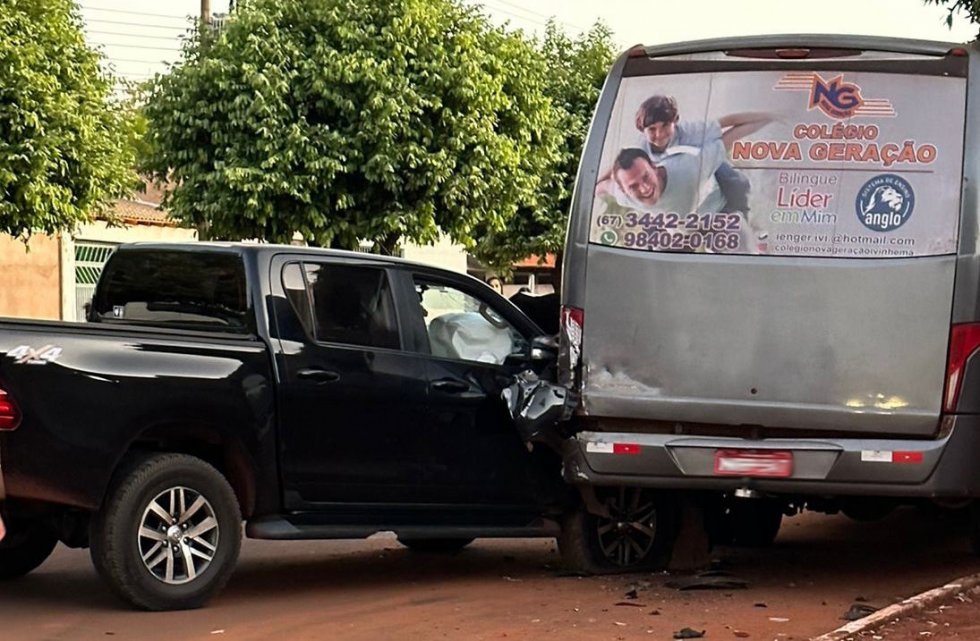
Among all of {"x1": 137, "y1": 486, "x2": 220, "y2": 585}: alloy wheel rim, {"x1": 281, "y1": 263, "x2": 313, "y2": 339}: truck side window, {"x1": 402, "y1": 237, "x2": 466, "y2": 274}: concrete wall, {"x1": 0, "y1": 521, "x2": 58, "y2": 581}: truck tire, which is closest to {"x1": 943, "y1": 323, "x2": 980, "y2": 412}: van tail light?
{"x1": 281, "y1": 263, "x2": 313, "y2": 339}: truck side window

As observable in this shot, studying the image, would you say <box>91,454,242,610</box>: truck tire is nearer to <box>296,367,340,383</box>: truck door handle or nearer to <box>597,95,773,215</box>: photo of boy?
<box>296,367,340,383</box>: truck door handle

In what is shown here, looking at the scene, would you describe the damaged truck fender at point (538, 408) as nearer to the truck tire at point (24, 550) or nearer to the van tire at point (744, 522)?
the van tire at point (744, 522)

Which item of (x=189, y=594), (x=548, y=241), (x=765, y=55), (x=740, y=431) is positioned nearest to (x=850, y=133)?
(x=765, y=55)

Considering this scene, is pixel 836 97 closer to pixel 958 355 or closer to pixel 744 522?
pixel 958 355

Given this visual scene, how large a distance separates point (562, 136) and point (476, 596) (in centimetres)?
2547

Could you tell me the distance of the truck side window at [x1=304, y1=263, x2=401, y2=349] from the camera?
913 centimetres

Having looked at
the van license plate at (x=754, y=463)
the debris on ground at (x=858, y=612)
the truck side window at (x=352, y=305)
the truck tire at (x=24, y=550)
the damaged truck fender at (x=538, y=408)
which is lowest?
the debris on ground at (x=858, y=612)

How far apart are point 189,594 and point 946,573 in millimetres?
4569

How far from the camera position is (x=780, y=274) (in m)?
8.82

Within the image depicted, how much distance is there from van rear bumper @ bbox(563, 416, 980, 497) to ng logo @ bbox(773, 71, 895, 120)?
5.37 ft

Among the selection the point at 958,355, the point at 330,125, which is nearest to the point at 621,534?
the point at 958,355

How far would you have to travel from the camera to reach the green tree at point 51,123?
24.3m

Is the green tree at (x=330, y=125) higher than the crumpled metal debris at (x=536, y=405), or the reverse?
the green tree at (x=330, y=125)

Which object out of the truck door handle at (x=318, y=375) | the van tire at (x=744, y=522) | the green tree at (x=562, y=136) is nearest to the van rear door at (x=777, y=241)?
the truck door handle at (x=318, y=375)
